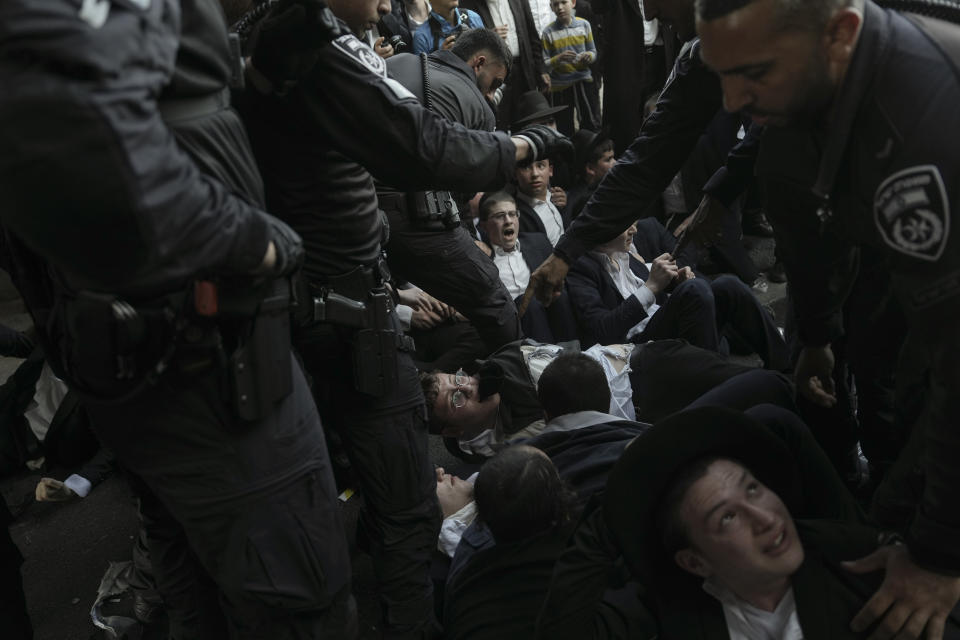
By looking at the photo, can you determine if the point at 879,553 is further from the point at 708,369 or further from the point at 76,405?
the point at 76,405

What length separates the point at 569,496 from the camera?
7.80 feet

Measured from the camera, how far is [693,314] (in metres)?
3.56

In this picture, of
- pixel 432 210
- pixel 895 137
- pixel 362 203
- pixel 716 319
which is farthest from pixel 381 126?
pixel 716 319

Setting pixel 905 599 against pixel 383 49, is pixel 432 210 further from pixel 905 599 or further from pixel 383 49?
pixel 905 599

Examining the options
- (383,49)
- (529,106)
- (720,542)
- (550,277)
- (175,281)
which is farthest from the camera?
(529,106)

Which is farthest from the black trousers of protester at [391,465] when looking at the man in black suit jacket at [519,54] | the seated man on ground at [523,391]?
the man in black suit jacket at [519,54]

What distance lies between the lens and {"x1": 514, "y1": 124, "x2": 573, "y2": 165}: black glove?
215cm

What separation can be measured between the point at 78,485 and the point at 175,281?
8.80 feet

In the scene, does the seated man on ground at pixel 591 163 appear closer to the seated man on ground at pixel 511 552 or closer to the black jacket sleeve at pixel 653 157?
the black jacket sleeve at pixel 653 157

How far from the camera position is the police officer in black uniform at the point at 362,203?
1.88 metres

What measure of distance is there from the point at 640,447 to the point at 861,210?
729mm

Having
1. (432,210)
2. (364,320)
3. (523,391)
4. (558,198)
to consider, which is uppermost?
(364,320)

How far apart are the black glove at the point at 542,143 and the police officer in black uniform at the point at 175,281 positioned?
2.71ft

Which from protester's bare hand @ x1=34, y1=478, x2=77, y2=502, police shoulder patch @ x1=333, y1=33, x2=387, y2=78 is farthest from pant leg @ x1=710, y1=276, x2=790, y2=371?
protester's bare hand @ x1=34, y1=478, x2=77, y2=502
